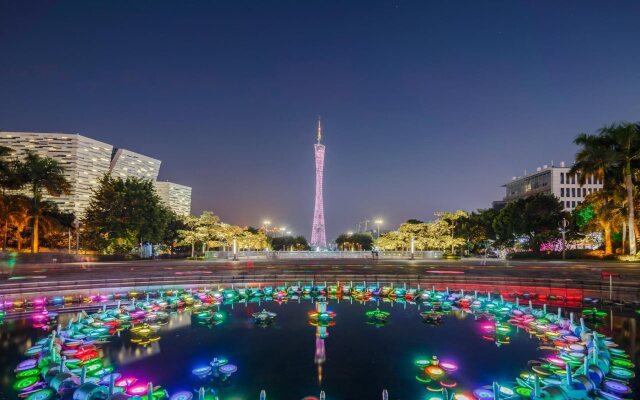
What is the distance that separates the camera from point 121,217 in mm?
49719

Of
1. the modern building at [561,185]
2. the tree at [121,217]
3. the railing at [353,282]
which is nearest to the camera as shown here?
the railing at [353,282]

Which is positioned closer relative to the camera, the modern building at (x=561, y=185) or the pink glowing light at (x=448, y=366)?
the pink glowing light at (x=448, y=366)

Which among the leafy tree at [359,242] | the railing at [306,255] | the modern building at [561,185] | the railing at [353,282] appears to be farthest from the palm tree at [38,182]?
the modern building at [561,185]

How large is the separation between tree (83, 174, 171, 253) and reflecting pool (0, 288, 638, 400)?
113 feet

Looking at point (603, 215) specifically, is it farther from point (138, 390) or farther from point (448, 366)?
point (138, 390)

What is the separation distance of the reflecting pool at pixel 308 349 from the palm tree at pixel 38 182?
40.7 metres

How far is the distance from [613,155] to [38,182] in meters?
73.2

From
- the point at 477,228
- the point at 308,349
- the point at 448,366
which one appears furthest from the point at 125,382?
the point at 477,228

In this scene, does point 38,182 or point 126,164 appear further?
point 126,164

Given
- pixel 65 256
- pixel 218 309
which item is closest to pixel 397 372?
pixel 218 309

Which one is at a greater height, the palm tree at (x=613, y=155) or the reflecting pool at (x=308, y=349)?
the palm tree at (x=613, y=155)

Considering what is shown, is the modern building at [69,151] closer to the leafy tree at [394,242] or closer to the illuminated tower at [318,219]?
the illuminated tower at [318,219]

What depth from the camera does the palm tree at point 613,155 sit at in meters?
42.4

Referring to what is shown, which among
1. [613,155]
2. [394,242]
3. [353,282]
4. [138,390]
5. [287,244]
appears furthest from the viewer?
[287,244]
